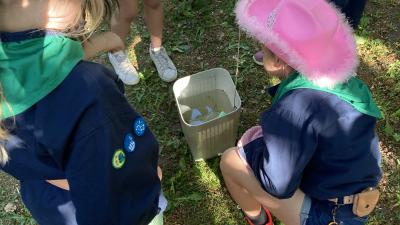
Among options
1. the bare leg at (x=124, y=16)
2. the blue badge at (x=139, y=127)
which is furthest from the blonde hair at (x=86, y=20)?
the bare leg at (x=124, y=16)

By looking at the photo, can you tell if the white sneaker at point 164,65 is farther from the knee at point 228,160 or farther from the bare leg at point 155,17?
the knee at point 228,160

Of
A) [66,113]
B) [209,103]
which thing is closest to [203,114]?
[209,103]

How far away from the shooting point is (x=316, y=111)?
1.55 metres

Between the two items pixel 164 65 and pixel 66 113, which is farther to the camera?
pixel 164 65

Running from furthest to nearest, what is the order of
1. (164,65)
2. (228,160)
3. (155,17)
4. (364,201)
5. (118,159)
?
(164,65)
(155,17)
(228,160)
(364,201)
(118,159)

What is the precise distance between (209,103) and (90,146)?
1.47 meters

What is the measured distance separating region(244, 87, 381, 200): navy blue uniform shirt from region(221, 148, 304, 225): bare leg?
0.52 ft

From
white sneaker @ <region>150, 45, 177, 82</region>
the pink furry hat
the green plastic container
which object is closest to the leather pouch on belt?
the pink furry hat

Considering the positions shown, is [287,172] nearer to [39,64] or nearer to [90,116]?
[90,116]

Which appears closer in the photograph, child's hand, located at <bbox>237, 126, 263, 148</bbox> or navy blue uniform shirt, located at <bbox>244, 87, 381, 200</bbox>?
navy blue uniform shirt, located at <bbox>244, 87, 381, 200</bbox>

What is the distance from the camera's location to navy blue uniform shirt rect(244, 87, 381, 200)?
155 cm

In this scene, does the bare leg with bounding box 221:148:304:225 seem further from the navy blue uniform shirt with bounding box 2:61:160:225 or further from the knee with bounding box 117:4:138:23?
the knee with bounding box 117:4:138:23

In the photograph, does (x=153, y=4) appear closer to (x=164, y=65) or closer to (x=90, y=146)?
(x=164, y=65)

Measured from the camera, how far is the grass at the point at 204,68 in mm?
2465
